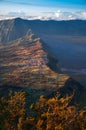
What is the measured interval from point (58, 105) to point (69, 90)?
8163 centimetres

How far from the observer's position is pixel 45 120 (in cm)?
6431

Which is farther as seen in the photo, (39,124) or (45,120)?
(45,120)

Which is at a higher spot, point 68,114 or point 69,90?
point 68,114

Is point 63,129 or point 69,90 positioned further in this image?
point 69,90

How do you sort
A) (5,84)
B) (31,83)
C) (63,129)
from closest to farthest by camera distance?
(63,129), (5,84), (31,83)

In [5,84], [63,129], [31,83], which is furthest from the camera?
[31,83]

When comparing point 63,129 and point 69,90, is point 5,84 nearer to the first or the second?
point 69,90

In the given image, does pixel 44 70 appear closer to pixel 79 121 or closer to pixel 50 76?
pixel 50 76

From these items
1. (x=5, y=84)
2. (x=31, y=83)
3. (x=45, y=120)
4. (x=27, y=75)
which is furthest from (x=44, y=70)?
(x=45, y=120)

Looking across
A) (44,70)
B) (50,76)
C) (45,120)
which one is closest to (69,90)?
(50,76)

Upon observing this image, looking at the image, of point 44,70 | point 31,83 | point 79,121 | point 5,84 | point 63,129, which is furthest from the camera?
point 44,70

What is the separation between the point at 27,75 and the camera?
174m

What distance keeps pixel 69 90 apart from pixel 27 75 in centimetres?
3656

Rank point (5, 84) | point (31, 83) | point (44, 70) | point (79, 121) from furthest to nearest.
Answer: point (44, 70), point (31, 83), point (5, 84), point (79, 121)
